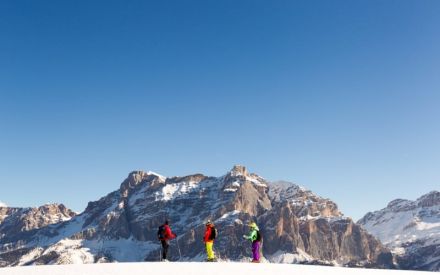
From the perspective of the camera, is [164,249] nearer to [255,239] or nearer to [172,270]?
[255,239]

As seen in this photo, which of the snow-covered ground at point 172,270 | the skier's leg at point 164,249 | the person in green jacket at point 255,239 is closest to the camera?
the snow-covered ground at point 172,270

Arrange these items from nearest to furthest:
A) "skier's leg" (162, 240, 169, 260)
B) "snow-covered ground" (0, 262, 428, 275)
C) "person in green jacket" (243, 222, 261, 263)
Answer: "snow-covered ground" (0, 262, 428, 275), "skier's leg" (162, 240, 169, 260), "person in green jacket" (243, 222, 261, 263)

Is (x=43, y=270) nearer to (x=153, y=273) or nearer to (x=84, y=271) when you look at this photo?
(x=84, y=271)

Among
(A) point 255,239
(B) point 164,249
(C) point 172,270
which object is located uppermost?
(A) point 255,239

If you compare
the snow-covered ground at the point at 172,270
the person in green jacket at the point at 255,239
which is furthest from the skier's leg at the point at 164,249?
the person in green jacket at the point at 255,239

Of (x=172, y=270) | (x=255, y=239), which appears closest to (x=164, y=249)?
(x=255, y=239)

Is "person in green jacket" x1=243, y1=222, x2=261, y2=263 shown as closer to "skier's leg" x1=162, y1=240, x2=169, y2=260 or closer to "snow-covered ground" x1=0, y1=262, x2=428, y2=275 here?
"snow-covered ground" x1=0, y1=262, x2=428, y2=275

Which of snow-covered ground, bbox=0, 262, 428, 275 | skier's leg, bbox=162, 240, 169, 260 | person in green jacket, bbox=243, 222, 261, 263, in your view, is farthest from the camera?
person in green jacket, bbox=243, 222, 261, 263

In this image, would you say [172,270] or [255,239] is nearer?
[172,270]

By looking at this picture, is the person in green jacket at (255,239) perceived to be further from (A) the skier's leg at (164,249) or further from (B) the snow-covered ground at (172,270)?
(A) the skier's leg at (164,249)

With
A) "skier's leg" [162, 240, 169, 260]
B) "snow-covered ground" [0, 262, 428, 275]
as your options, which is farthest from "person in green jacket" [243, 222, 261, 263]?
"skier's leg" [162, 240, 169, 260]

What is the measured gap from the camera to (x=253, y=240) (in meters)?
34.5

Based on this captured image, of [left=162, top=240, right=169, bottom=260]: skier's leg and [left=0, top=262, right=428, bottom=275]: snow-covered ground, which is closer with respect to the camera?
[left=0, top=262, right=428, bottom=275]: snow-covered ground

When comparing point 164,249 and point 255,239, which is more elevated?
point 255,239
